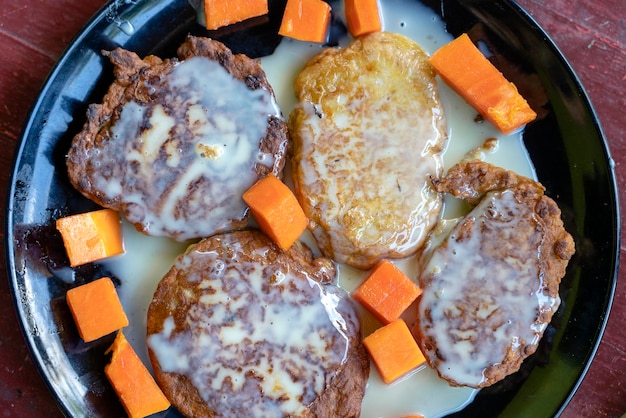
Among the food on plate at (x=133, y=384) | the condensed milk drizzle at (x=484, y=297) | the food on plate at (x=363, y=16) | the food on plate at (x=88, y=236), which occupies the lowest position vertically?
the food on plate at (x=133, y=384)

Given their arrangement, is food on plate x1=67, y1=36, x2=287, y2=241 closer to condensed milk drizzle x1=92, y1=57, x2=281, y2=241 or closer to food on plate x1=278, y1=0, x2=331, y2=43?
condensed milk drizzle x1=92, y1=57, x2=281, y2=241

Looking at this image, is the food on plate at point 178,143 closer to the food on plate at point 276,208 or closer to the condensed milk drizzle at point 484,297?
the food on plate at point 276,208

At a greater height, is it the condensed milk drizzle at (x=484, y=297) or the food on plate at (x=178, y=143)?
the food on plate at (x=178, y=143)

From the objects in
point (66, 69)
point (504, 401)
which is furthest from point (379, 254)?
point (66, 69)

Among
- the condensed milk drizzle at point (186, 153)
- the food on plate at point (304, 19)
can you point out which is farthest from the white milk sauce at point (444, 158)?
the condensed milk drizzle at point (186, 153)

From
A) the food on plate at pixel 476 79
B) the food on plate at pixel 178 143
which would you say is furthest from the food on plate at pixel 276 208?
the food on plate at pixel 476 79

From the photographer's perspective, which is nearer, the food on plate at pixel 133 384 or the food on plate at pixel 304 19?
the food on plate at pixel 133 384
